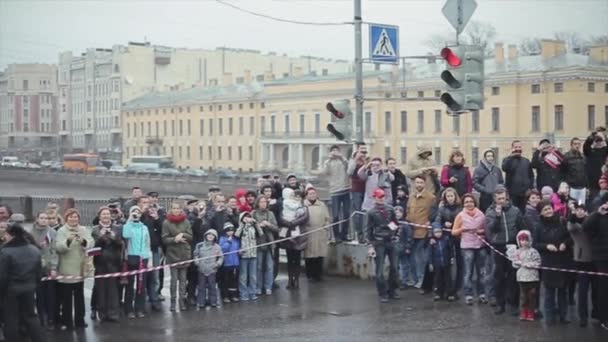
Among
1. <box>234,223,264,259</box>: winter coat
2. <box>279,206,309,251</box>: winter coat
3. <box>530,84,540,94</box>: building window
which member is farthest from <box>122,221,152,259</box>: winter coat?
<box>530,84,540,94</box>: building window

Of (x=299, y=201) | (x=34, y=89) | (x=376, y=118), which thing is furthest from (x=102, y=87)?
(x=299, y=201)

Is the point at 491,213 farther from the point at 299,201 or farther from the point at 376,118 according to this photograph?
the point at 376,118

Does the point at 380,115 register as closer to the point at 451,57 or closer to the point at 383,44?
A: the point at 383,44

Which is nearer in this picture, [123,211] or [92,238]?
[92,238]

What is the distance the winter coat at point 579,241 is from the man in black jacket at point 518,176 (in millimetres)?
3349

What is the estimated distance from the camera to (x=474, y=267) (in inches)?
554

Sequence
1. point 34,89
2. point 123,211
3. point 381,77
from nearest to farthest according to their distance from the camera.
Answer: point 123,211, point 34,89, point 381,77

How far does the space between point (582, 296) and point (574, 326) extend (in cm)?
44

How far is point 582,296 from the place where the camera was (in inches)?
492

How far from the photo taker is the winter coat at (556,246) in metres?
12.5

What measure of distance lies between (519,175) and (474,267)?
253cm

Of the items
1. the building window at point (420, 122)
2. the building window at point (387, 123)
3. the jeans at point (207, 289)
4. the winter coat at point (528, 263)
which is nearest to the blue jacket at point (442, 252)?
the winter coat at point (528, 263)

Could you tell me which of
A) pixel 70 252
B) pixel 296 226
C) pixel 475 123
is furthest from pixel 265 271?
pixel 475 123

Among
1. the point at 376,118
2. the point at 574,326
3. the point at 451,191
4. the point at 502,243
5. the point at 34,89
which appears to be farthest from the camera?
the point at 376,118
